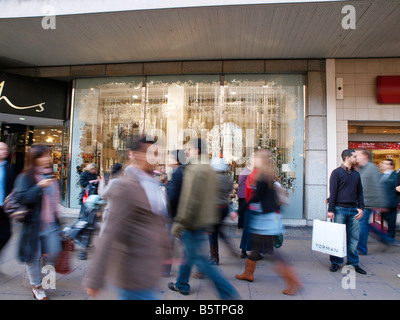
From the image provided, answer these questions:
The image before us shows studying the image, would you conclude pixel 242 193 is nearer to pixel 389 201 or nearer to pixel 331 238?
pixel 331 238

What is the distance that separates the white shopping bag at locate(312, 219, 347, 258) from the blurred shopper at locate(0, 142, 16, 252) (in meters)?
4.65

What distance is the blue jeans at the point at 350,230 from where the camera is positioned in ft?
14.0

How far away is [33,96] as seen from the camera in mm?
8797

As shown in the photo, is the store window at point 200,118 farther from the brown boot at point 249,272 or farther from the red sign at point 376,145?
the brown boot at point 249,272

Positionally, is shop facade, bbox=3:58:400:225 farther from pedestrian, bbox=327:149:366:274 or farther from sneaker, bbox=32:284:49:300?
sneaker, bbox=32:284:49:300

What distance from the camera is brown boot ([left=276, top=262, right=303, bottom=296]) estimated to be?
337 centimetres

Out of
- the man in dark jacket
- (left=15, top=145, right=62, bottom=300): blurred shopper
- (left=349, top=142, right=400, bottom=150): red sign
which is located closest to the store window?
(left=349, top=142, right=400, bottom=150): red sign

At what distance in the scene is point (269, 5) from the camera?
18.2 feet

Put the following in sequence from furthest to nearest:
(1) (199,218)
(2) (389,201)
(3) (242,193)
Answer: (3) (242,193), (2) (389,201), (1) (199,218)

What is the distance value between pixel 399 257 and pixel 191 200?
4740 millimetres

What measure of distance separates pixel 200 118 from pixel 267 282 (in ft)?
19.4

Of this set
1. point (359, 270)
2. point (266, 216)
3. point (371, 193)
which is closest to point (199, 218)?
point (266, 216)
